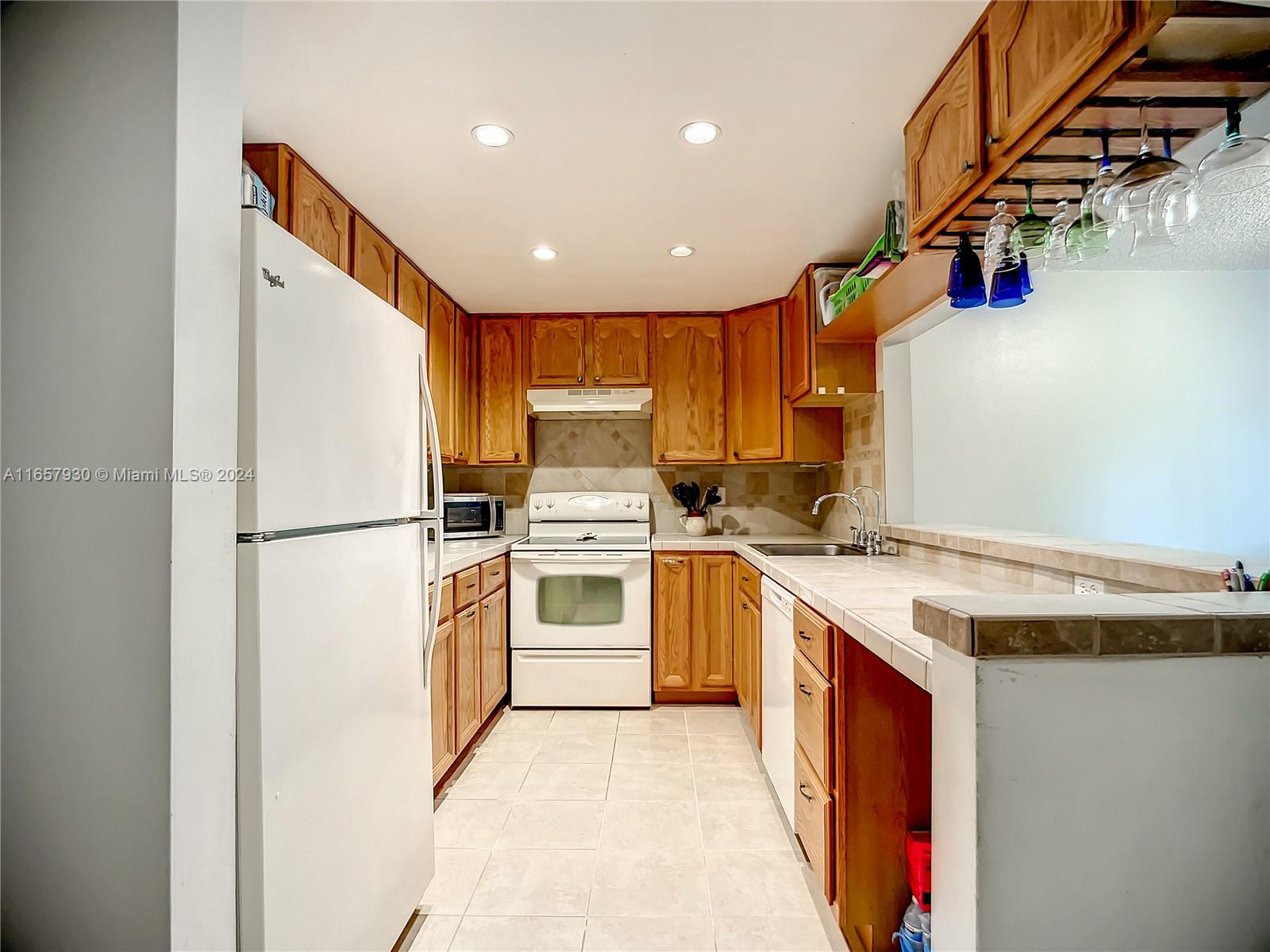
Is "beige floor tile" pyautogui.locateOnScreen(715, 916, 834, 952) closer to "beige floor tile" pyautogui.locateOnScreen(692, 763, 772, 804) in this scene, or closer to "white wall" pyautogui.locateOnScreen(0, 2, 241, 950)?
"beige floor tile" pyautogui.locateOnScreen(692, 763, 772, 804)

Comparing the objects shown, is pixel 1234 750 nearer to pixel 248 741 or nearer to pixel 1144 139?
pixel 1144 139

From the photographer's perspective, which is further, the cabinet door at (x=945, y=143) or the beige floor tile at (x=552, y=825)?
the beige floor tile at (x=552, y=825)

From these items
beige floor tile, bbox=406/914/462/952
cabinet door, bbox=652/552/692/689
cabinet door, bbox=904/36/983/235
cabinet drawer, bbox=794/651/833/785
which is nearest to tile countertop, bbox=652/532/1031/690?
cabinet drawer, bbox=794/651/833/785

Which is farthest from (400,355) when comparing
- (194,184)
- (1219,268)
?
(1219,268)

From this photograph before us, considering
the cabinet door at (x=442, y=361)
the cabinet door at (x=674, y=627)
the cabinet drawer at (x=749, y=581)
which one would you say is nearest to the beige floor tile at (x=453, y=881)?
the cabinet drawer at (x=749, y=581)

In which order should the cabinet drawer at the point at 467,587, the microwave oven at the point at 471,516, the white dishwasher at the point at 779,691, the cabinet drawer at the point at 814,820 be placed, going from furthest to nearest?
the microwave oven at the point at 471,516
the cabinet drawer at the point at 467,587
the white dishwasher at the point at 779,691
the cabinet drawer at the point at 814,820

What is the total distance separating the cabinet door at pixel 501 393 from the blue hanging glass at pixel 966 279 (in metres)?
2.63

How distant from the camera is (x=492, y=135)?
1910 millimetres

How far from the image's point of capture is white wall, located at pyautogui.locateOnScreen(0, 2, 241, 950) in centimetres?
95

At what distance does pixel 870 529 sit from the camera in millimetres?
3109

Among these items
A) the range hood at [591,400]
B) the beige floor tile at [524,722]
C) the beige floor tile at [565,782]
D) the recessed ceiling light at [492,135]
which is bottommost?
the beige floor tile at [524,722]

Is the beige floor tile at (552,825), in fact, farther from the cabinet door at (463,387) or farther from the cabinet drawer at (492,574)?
the cabinet door at (463,387)

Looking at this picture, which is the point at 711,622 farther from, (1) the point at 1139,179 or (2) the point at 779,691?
(1) the point at 1139,179

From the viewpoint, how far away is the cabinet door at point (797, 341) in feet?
10.5
